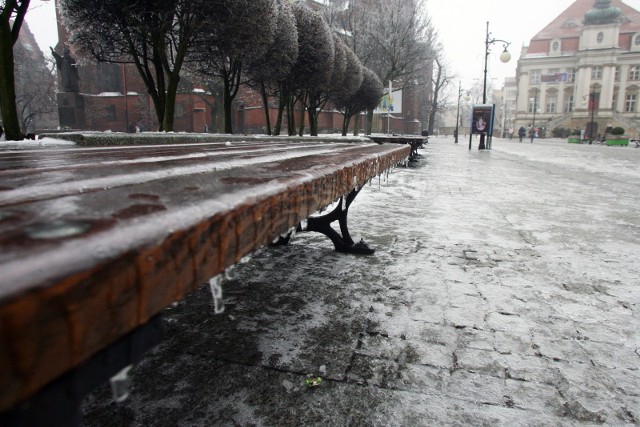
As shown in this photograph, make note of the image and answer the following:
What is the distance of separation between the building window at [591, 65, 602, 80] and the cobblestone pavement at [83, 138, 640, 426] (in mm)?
69766

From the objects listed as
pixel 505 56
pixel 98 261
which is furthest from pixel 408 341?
pixel 505 56

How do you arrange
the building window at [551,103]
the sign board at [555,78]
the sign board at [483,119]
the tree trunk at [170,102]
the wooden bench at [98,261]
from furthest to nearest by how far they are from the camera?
the building window at [551,103] < the sign board at [555,78] < the sign board at [483,119] < the tree trunk at [170,102] < the wooden bench at [98,261]

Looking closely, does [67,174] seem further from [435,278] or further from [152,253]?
[435,278]

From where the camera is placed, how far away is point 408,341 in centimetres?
181

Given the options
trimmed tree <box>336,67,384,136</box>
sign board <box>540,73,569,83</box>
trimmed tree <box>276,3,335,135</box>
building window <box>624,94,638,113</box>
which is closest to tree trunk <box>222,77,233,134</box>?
trimmed tree <box>276,3,335,135</box>

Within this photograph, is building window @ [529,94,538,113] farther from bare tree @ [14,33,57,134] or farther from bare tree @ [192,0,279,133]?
bare tree @ [192,0,279,133]

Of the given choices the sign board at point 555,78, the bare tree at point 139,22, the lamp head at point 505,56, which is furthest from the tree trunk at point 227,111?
the sign board at point 555,78

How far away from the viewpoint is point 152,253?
1.56 ft

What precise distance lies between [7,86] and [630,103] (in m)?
73.9

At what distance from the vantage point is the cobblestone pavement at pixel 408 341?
4.49 ft

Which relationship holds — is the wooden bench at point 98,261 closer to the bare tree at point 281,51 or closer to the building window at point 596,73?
the bare tree at point 281,51

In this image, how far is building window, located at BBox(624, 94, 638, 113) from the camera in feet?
196

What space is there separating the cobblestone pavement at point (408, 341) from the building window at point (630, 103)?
2836 inches

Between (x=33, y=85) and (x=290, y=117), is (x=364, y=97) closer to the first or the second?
(x=290, y=117)
